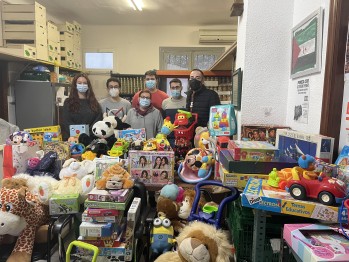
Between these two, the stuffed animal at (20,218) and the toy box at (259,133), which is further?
the toy box at (259,133)

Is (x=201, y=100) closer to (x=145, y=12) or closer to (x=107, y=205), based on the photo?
(x=107, y=205)

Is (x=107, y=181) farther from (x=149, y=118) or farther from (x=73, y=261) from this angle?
(x=149, y=118)

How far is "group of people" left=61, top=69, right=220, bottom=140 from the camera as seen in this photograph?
247 cm

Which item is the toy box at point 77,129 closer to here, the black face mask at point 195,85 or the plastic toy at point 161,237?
the black face mask at point 195,85

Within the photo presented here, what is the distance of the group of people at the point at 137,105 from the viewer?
8.09 ft

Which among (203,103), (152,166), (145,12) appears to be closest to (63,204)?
(152,166)

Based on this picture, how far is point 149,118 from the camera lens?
8.09 feet

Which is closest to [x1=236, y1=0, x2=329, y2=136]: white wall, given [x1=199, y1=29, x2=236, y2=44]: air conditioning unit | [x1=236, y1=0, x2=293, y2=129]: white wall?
[x1=236, y1=0, x2=293, y2=129]: white wall

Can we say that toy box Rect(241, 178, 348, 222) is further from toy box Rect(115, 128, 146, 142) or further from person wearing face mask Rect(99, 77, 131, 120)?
person wearing face mask Rect(99, 77, 131, 120)

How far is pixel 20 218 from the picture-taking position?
147cm

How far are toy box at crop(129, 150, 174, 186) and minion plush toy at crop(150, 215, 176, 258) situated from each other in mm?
316

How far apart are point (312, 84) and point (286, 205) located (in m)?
0.85

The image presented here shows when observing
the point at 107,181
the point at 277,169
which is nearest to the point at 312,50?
the point at 277,169

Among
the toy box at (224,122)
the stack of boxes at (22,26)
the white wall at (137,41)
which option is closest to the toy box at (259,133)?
the toy box at (224,122)
